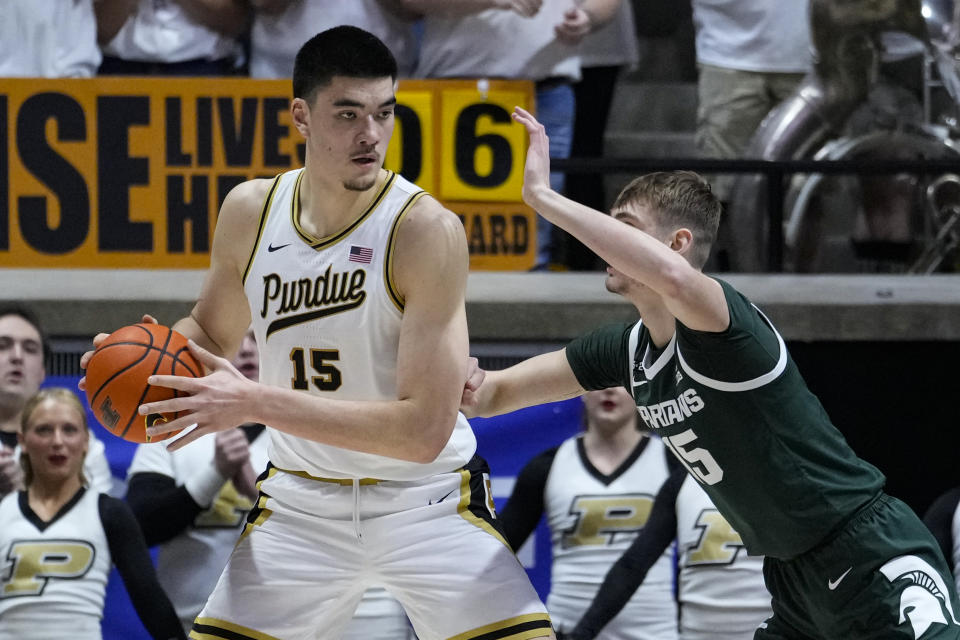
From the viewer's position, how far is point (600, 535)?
576cm

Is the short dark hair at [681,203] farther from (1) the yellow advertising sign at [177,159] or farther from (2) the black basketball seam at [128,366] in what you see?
(1) the yellow advertising sign at [177,159]

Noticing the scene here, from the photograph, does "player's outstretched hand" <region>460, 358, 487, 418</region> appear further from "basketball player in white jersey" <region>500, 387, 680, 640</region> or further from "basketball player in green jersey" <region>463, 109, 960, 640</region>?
"basketball player in white jersey" <region>500, 387, 680, 640</region>

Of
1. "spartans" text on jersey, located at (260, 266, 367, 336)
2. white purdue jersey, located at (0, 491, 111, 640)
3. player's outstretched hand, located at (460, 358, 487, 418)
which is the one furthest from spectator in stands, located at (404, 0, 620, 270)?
"spartans" text on jersey, located at (260, 266, 367, 336)

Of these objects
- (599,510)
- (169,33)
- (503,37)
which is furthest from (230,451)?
(503,37)

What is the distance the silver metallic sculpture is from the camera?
702 cm

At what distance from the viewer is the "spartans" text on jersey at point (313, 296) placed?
3.75 meters

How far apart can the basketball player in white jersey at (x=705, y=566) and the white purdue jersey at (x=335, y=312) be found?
1.96 meters

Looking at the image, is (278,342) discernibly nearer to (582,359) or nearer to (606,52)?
(582,359)

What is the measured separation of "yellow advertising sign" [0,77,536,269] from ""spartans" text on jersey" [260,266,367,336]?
9.07ft

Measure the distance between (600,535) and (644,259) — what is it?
8.73 feet

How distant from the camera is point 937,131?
283 inches

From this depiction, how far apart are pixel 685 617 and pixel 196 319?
2.62m

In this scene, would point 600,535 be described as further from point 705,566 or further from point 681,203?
point 681,203

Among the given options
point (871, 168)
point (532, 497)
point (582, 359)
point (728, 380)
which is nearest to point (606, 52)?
point (871, 168)
